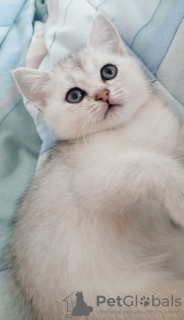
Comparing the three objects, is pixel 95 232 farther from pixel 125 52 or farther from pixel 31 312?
pixel 125 52

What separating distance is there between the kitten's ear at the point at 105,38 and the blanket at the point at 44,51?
119mm

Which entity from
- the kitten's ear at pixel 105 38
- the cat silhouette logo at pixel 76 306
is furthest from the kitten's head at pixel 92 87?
the cat silhouette logo at pixel 76 306

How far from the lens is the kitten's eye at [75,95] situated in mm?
1304

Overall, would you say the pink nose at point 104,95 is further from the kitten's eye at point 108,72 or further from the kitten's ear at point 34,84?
the kitten's ear at point 34,84

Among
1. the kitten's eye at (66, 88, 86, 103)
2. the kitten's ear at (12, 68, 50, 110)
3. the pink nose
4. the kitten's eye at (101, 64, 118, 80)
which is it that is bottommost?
the pink nose

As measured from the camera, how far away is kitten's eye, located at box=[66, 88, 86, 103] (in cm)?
130

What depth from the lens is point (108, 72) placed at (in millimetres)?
1340

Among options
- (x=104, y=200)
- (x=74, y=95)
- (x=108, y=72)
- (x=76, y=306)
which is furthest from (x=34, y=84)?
(x=76, y=306)

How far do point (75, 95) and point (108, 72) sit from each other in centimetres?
18

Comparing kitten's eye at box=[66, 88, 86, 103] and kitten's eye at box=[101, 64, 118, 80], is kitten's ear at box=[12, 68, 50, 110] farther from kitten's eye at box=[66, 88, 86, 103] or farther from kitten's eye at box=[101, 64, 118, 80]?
kitten's eye at box=[101, 64, 118, 80]

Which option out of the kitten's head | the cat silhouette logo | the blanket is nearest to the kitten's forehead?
the kitten's head

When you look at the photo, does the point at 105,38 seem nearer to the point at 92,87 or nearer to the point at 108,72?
the point at 108,72

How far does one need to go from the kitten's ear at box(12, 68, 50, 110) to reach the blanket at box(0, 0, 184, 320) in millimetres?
195

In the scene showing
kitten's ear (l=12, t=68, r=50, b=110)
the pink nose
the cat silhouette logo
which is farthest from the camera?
kitten's ear (l=12, t=68, r=50, b=110)
